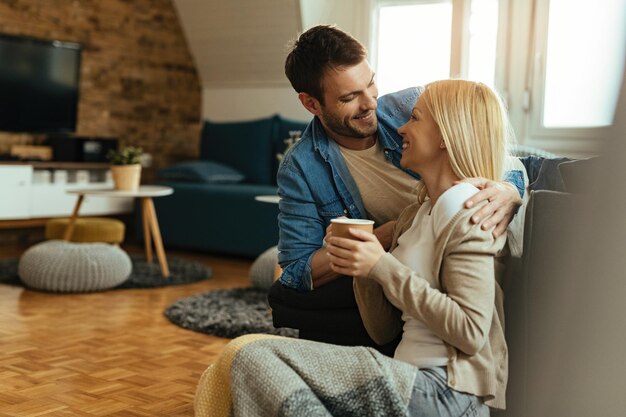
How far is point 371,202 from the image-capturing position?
1919 millimetres

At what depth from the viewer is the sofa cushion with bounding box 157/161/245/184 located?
21.4ft

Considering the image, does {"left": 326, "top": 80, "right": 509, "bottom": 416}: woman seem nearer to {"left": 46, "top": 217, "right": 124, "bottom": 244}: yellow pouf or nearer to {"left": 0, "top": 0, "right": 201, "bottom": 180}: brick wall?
{"left": 46, "top": 217, "right": 124, "bottom": 244}: yellow pouf

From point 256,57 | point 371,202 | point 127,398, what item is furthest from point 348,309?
point 256,57

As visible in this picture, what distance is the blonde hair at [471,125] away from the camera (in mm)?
1510

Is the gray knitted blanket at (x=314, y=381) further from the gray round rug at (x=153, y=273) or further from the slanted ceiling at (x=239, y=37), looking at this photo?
the slanted ceiling at (x=239, y=37)

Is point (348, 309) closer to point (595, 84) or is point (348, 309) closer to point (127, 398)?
point (595, 84)

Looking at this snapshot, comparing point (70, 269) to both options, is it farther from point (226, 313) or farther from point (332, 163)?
point (332, 163)

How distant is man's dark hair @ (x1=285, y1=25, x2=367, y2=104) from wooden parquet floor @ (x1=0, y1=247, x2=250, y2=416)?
120 cm

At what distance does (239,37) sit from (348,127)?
514cm

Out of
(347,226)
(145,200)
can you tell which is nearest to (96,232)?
(145,200)

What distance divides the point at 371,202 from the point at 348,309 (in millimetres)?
275

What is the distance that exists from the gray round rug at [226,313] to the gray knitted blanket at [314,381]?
2.10 m

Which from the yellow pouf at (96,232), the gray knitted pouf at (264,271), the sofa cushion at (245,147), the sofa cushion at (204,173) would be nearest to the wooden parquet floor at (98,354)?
the gray knitted pouf at (264,271)

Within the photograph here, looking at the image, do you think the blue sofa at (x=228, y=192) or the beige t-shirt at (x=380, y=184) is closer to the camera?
the beige t-shirt at (x=380, y=184)
